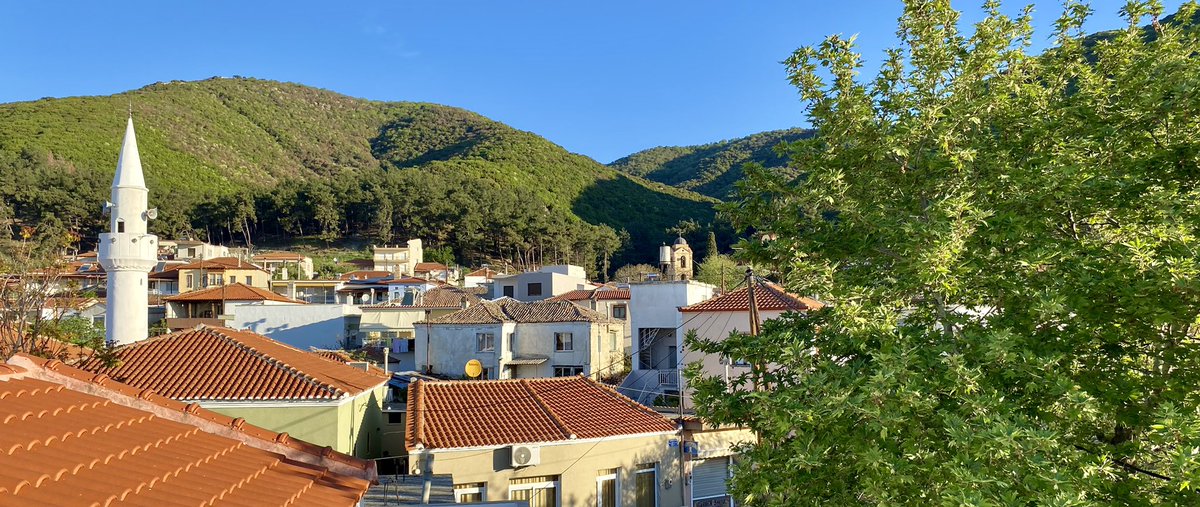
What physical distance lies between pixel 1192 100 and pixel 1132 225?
1.13 metres

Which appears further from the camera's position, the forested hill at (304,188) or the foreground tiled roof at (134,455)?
the forested hill at (304,188)

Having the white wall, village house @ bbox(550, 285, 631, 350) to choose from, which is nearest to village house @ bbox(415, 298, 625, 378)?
the white wall

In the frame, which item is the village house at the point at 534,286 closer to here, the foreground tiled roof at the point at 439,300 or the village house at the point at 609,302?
the village house at the point at 609,302

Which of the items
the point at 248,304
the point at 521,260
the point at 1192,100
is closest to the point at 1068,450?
the point at 1192,100

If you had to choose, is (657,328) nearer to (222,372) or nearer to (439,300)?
(222,372)

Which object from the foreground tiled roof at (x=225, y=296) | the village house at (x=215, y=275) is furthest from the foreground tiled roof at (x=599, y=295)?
the village house at (x=215, y=275)

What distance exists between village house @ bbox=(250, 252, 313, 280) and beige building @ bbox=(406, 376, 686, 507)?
61.1 m

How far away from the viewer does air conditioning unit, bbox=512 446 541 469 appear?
13875mm

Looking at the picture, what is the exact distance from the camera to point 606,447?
15.2m

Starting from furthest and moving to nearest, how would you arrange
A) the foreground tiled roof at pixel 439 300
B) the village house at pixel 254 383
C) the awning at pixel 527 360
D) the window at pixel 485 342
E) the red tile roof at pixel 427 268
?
the red tile roof at pixel 427 268, the foreground tiled roof at pixel 439 300, the awning at pixel 527 360, the window at pixel 485 342, the village house at pixel 254 383

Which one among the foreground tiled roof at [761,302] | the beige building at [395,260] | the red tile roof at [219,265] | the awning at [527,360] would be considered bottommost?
the awning at [527,360]

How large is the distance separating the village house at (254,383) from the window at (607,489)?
5189mm

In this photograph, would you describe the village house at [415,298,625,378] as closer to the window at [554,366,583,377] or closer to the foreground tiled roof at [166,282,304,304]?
the window at [554,366,583,377]

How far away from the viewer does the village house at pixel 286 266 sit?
240ft
